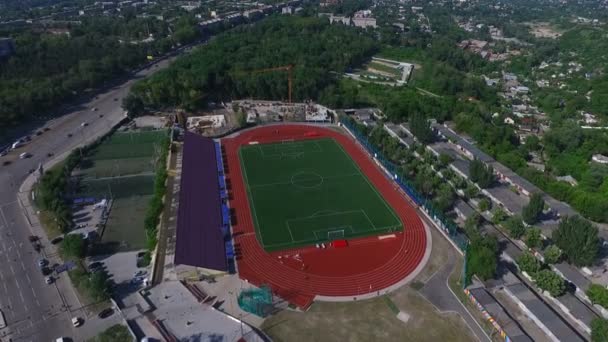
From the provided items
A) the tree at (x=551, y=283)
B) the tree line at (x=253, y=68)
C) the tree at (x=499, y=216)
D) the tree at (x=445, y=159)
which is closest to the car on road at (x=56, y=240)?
the tree line at (x=253, y=68)

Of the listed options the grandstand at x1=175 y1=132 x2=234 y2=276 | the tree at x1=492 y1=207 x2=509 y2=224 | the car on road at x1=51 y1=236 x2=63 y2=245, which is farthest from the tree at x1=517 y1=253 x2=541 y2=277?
the car on road at x1=51 y1=236 x2=63 y2=245

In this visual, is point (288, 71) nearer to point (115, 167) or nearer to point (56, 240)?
point (115, 167)

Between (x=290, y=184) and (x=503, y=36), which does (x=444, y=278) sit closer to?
(x=290, y=184)

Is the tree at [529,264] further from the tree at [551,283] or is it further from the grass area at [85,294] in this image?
the grass area at [85,294]

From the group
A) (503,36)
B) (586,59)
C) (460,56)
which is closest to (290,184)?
(460,56)

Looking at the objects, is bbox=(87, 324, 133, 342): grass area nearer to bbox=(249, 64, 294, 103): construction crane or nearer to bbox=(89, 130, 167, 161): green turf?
bbox=(89, 130, 167, 161): green turf

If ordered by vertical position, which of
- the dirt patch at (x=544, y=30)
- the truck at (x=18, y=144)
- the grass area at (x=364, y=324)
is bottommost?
the grass area at (x=364, y=324)
